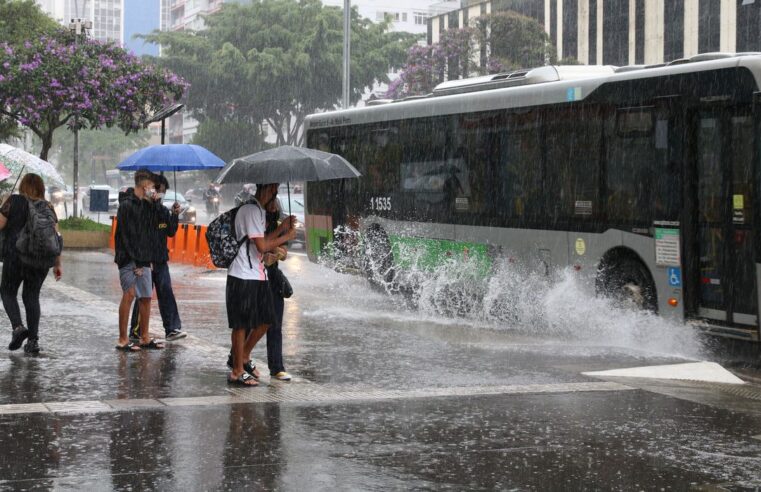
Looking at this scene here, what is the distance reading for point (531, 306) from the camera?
14.4m

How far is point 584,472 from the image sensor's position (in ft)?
21.9

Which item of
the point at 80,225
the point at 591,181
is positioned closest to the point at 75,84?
the point at 80,225

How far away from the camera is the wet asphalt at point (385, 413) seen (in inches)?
258

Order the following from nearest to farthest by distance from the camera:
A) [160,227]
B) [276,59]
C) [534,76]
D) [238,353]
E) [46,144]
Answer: [238,353], [160,227], [534,76], [46,144], [276,59]

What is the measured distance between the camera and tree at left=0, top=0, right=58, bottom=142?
34.4 m

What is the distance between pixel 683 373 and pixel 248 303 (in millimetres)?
4100

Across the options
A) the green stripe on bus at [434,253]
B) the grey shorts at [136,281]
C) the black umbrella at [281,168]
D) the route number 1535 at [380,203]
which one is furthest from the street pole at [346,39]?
the black umbrella at [281,168]

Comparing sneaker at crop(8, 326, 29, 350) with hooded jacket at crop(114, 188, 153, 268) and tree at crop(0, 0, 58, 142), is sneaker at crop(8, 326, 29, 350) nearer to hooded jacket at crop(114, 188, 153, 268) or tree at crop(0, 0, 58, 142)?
hooded jacket at crop(114, 188, 153, 268)

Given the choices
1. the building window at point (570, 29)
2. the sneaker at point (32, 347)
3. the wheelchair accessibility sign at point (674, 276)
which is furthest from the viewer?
the building window at point (570, 29)

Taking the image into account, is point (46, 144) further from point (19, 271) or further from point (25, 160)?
point (19, 271)

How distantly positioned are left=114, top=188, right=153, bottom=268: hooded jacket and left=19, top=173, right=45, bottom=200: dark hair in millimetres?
752

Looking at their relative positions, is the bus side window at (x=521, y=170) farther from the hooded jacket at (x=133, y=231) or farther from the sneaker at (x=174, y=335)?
the hooded jacket at (x=133, y=231)

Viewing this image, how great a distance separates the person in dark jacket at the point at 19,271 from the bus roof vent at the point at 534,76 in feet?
21.3

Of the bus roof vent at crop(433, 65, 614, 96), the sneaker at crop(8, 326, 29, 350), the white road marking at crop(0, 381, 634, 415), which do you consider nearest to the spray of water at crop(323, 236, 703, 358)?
the bus roof vent at crop(433, 65, 614, 96)
